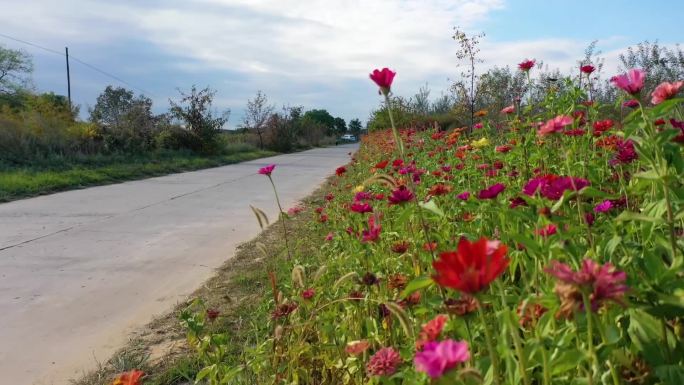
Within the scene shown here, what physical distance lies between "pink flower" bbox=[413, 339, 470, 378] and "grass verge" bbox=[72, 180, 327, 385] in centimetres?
120

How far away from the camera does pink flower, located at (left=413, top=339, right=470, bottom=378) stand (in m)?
0.75

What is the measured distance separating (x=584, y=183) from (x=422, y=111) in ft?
68.1

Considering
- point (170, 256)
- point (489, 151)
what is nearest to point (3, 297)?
point (170, 256)

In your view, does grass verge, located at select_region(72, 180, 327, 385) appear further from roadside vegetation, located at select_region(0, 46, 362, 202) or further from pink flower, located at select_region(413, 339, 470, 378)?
roadside vegetation, located at select_region(0, 46, 362, 202)

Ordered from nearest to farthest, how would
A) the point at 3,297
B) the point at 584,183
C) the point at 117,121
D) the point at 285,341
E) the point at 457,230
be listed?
the point at 584,183
the point at 285,341
the point at 457,230
the point at 3,297
the point at 117,121

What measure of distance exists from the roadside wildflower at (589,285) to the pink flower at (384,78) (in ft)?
2.39

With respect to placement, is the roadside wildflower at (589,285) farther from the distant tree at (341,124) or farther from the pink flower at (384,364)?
the distant tree at (341,124)

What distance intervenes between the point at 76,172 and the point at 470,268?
1172 cm

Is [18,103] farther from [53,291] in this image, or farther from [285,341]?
[285,341]

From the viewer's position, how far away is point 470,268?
0.69m

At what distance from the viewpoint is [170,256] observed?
4.72 m

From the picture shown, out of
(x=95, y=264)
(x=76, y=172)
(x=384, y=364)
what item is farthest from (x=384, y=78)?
(x=76, y=172)

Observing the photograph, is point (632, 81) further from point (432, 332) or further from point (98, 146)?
point (98, 146)

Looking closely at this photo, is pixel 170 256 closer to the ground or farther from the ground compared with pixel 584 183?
closer to the ground
